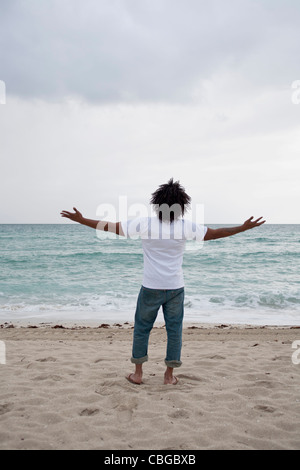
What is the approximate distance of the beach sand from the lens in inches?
107

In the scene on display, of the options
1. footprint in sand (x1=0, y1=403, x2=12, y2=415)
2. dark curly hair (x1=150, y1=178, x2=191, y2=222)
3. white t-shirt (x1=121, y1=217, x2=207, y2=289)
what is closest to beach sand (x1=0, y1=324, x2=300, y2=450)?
footprint in sand (x1=0, y1=403, x2=12, y2=415)

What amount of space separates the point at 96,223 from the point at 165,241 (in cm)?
70

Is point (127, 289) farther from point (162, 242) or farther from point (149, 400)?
point (162, 242)

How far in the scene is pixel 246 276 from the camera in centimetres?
1638

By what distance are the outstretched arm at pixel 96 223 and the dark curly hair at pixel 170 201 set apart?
1.44 ft

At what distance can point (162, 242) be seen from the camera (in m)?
3.44

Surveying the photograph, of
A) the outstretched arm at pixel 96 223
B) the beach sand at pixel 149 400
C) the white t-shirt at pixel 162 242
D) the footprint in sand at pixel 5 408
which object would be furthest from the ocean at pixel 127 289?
the outstretched arm at pixel 96 223

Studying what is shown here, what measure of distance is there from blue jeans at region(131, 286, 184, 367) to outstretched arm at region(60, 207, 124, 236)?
671mm

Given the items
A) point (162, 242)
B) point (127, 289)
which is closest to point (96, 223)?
point (162, 242)

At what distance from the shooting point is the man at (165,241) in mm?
3432

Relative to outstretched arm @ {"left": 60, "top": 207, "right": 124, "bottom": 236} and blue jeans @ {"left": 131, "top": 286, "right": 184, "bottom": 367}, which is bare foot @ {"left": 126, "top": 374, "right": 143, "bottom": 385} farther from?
outstretched arm @ {"left": 60, "top": 207, "right": 124, "bottom": 236}

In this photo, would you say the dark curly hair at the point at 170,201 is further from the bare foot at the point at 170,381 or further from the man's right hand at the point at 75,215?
the bare foot at the point at 170,381
